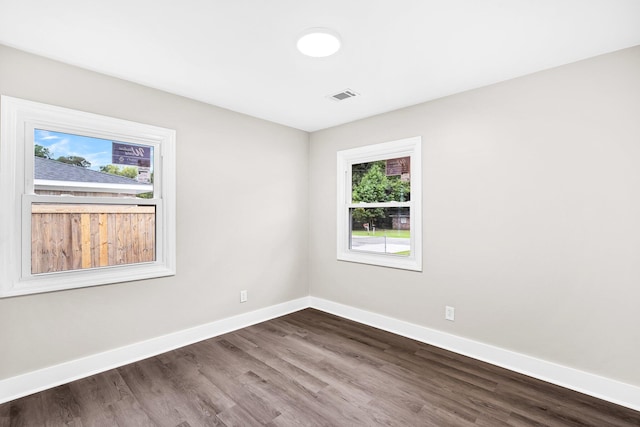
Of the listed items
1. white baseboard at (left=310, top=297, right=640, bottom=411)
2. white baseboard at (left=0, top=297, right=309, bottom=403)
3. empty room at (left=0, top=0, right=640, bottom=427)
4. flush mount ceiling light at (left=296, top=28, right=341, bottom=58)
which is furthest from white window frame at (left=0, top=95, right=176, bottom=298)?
white baseboard at (left=310, top=297, right=640, bottom=411)

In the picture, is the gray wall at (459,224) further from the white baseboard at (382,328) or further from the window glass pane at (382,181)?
the window glass pane at (382,181)

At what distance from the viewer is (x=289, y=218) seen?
13.6ft

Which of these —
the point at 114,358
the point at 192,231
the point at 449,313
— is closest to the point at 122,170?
the point at 192,231

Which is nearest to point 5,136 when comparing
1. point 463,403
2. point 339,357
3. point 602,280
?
point 339,357

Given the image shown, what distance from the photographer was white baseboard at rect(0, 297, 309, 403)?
2.21m

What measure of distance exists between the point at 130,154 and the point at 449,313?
3394 millimetres

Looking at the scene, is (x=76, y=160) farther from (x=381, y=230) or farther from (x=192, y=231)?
(x=381, y=230)

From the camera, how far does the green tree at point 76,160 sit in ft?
8.07

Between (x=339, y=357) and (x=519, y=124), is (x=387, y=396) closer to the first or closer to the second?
(x=339, y=357)

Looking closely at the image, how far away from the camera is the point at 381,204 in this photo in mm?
3674

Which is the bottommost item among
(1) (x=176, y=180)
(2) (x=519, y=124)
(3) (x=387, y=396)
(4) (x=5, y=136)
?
(3) (x=387, y=396)

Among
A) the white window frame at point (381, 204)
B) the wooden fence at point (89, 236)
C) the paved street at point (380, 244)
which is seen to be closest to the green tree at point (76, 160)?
the wooden fence at point (89, 236)

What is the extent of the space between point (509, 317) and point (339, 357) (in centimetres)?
154

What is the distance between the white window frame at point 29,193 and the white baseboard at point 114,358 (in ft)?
1.99
